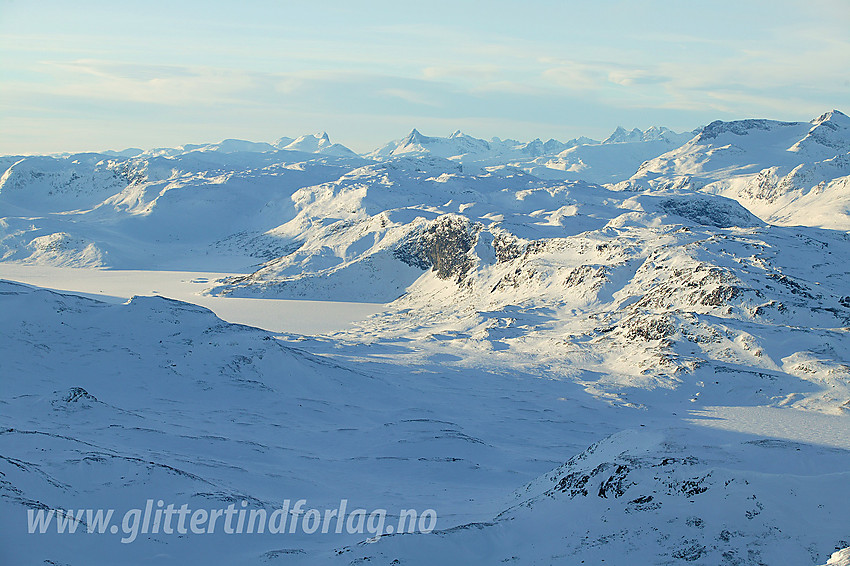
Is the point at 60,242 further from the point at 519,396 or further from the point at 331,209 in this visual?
the point at 519,396

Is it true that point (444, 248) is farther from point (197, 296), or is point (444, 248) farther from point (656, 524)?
point (656, 524)

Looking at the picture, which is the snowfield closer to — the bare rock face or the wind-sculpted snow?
the wind-sculpted snow

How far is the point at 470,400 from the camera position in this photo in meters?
54.6

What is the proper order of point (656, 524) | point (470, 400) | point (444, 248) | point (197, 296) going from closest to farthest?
point (656, 524) → point (470, 400) → point (444, 248) → point (197, 296)

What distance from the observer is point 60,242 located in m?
169

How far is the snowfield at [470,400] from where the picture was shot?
73.0ft

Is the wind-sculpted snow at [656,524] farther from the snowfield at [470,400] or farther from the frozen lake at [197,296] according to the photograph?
the frozen lake at [197,296]

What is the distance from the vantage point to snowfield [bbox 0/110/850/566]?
22.2m

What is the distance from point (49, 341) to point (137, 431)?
21385mm

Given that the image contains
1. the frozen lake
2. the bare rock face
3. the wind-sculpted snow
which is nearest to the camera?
the wind-sculpted snow

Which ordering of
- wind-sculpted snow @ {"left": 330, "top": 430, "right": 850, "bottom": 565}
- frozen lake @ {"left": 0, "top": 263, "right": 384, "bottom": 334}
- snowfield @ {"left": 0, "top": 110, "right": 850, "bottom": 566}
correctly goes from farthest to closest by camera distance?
1. frozen lake @ {"left": 0, "top": 263, "right": 384, "bottom": 334}
2. snowfield @ {"left": 0, "top": 110, "right": 850, "bottom": 566}
3. wind-sculpted snow @ {"left": 330, "top": 430, "right": 850, "bottom": 565}

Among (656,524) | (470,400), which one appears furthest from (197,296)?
(656,524)

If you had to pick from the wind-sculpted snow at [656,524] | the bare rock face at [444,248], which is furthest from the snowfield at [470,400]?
the bare rock face at [444,248]

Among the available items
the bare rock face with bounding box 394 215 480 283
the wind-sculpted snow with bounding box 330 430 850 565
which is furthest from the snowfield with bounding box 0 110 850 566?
the bare rock face with bounding box 394 215 480 283
